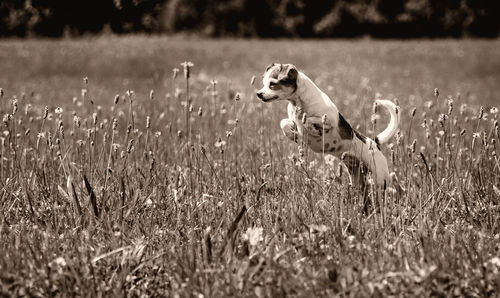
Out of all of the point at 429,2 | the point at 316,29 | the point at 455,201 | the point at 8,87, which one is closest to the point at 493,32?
the point at 429,2

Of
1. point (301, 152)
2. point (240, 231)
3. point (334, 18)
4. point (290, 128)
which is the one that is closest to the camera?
point (240, 231)

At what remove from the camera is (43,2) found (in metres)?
3.88

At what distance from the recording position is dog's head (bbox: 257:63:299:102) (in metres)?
3.41

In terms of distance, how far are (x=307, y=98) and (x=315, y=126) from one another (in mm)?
173

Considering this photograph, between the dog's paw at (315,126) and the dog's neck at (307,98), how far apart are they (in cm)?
7

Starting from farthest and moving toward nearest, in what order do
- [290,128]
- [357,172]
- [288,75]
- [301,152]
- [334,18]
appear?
1. [334,18]
2. [357,172]
3. [290,128]
4. [301,152]
5. [288,75]

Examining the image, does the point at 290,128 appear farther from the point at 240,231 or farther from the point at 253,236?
the point at 253,236

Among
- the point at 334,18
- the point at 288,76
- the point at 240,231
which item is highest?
the point at 334,18

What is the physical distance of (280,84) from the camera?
3.42 metres

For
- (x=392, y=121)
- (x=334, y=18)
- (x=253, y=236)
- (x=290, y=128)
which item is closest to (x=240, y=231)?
(x=253, y=236)

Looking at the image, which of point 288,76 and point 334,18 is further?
point 334,18

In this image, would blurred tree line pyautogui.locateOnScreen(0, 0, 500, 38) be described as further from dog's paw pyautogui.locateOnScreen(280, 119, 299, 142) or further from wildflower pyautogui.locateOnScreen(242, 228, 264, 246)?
wildflower pyautogui.locateOnScreen(242, 228, 264, 246)

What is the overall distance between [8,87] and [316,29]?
1146 inches

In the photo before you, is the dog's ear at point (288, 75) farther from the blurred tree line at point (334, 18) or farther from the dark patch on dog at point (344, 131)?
the blurred tree line at point (334, 18)
